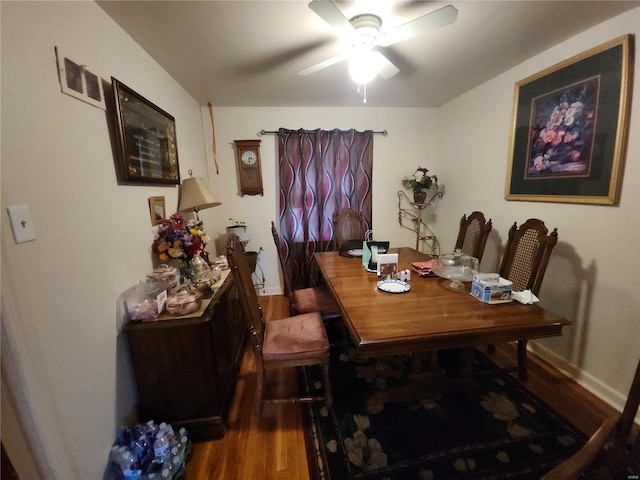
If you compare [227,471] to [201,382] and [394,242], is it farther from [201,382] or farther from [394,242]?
[394,242]

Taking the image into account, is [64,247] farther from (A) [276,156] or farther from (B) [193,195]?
(A) [276,156]

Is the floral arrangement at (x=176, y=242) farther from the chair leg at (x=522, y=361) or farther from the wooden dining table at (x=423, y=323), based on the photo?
the chair leg at (x=522, y=361)

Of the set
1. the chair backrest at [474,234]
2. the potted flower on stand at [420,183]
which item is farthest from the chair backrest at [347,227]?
the chair backrest at [474,234]

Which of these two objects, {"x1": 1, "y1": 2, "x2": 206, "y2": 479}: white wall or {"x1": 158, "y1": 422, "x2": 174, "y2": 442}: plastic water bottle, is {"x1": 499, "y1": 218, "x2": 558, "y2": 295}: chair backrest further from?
{"x1": 1, "y1": 2, "x2": 206, "y2": 479}: white wall

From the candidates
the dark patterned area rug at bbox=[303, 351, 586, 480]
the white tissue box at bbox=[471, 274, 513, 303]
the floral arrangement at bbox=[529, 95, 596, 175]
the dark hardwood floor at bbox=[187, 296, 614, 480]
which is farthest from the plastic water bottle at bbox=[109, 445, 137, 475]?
the floral arrangement at bbox=[529, 95, 596, 175]

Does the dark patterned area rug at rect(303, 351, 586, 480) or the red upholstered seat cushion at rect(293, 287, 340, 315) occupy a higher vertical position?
the red upholstered seat cushion at rect(293, 287, 340, 315)

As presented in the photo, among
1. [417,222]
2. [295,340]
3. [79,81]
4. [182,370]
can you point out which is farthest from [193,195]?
[417,222]

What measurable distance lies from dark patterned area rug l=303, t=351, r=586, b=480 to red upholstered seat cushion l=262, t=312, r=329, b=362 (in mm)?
424

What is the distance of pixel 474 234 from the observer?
2.22 m

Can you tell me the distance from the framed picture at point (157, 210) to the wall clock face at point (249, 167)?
1372 millimetres

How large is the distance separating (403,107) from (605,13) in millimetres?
1842

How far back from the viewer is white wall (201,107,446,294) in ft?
9.76

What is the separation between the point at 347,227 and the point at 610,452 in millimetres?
2273

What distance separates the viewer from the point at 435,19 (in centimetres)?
117
